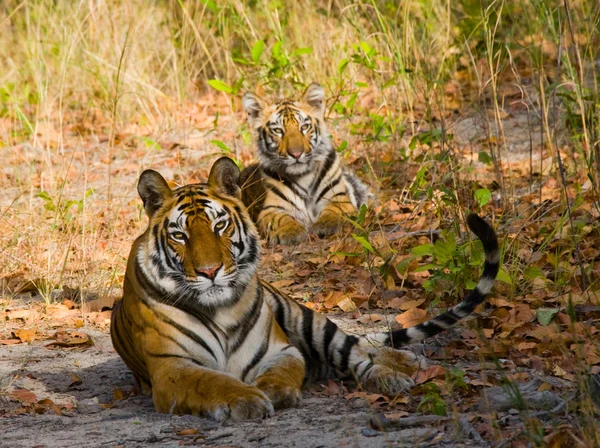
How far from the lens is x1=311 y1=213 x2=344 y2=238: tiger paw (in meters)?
7.45

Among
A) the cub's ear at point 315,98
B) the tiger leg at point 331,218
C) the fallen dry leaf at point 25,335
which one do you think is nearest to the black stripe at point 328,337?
the fallen dry leaf at point 25,335

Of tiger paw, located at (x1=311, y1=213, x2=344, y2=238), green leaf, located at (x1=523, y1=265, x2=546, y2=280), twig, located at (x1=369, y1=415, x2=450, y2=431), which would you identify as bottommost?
twig, located at (x1=369, y1=415, x2=450, y2=431)

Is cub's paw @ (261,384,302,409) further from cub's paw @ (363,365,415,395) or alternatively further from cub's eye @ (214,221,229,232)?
cub's eye @ (214,221,229,232)

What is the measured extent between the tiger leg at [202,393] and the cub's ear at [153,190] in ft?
2.37

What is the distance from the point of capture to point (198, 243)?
4094mm

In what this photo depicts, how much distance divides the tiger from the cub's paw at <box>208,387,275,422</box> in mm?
4094

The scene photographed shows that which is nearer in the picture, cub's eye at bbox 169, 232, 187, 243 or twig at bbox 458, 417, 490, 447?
twig at bbox 458, 417, 490, 447

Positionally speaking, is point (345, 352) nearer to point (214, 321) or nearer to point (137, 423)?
point (214, 321)

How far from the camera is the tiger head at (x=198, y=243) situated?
160 inches

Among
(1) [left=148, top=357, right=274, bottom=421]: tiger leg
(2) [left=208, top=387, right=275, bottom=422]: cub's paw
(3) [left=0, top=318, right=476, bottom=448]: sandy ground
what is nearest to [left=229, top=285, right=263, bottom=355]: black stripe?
(1) [left=148, top=357, right=274, bottom=421]: tiger leg

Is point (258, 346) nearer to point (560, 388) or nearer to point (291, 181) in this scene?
point (560, 388)

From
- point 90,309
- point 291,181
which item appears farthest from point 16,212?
point 291,181

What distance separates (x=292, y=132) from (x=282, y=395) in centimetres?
424

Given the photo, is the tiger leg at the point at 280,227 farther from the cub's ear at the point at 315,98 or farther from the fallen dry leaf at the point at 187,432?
the fallen dry leaf at the point at 187,432
